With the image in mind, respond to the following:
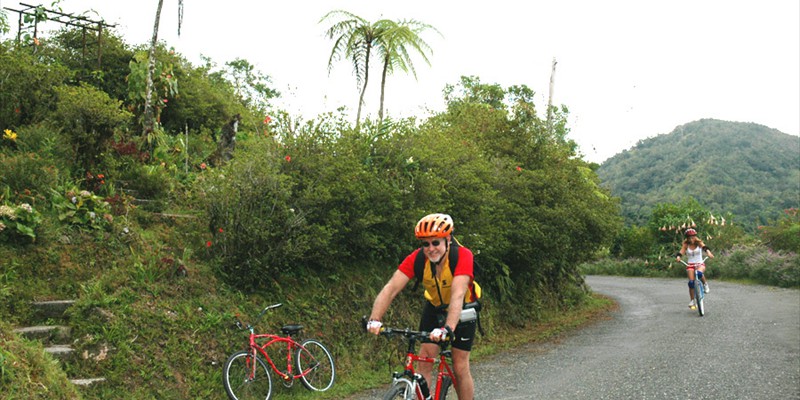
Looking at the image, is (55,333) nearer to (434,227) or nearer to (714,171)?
(434,227)

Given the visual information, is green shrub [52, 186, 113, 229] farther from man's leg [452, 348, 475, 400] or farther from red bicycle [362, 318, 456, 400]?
man's leg [452, 348, 475, 400]

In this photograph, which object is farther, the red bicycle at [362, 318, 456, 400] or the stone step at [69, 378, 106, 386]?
the stone step at [69, 378, 106, 386]

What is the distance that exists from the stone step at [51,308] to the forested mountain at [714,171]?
54.8 metres

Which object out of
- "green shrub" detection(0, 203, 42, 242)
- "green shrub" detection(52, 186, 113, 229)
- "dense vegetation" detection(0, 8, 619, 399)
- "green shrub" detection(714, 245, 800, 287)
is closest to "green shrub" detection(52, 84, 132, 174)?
"dense vegetation" detection(0, 8, 619, 399)

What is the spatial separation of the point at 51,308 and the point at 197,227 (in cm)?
268

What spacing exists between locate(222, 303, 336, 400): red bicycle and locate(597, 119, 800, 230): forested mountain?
173 feet

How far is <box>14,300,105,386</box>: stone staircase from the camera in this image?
7531 mm

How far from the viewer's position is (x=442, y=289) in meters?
5.82

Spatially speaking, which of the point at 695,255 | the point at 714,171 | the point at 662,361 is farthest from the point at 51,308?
the point at 714,171

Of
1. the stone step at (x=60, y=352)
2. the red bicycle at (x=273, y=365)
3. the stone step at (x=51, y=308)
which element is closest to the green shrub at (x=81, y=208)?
the stone step at (x=51, y=308)

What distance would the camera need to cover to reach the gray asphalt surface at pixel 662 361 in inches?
363

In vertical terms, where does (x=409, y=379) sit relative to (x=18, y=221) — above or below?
below

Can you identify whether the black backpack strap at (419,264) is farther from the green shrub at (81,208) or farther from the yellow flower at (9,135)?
the yellow flower at (9,135)

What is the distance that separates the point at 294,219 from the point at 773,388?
6.68 meters
